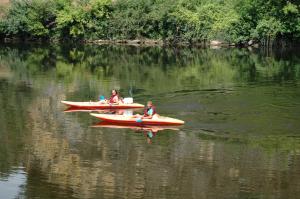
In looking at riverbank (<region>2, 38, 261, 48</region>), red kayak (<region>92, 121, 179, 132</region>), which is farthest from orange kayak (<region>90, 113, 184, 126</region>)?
riverbank (<region>2, 38, 261, 48</region>)

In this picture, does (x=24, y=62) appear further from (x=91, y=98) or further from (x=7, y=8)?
(x=7, y=8)

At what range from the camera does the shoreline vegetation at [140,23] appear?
78562 mm

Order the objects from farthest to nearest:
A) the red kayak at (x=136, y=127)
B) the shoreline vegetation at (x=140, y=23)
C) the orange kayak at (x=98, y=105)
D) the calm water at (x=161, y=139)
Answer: the shoreline vegetation at (x=140, y=23) < the orange kayak at (x=98, y=105) < the red kayak at (x=136, y=127) < the calm water at (x=161, y=139)

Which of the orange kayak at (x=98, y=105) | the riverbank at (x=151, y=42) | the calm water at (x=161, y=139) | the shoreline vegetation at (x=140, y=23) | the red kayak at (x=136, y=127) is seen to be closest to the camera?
the calm water at (x=161, y=139)

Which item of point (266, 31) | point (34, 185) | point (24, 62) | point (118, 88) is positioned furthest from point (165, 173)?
point (266, 31)

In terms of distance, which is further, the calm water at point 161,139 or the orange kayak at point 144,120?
the orange kayak at point 144,120

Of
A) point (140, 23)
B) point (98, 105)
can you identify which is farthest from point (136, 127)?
point (140, 23)

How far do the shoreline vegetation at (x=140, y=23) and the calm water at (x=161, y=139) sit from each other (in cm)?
2853

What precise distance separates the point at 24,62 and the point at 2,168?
37718 mm

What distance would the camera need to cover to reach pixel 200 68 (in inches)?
2104

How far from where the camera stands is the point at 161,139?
2653 centimetres

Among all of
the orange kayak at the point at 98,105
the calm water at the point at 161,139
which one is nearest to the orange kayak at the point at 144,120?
the calm water at the point at 161,139

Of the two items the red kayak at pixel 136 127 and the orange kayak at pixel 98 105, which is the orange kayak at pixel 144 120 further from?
the orange kayak at pixel 98 105

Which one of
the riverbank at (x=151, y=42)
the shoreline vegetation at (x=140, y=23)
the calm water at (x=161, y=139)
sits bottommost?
the calm water at (x=161, y=139)
